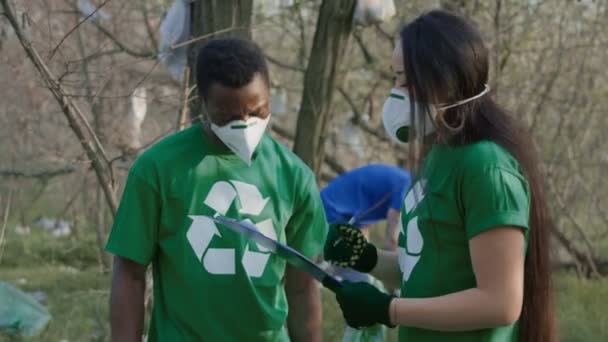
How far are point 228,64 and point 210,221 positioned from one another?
43cm

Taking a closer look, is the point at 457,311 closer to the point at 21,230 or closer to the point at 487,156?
the point at 487,156

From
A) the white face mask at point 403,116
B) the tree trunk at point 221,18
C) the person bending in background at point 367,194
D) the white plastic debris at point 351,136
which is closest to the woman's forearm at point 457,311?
the white face mask at point 403,116

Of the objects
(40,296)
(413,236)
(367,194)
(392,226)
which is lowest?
(40,296)

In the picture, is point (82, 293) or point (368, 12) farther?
point (82, 293)

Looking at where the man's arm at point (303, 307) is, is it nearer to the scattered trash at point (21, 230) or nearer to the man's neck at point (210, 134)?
the man's neck at point (210, 134)

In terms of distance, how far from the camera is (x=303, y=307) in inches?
128

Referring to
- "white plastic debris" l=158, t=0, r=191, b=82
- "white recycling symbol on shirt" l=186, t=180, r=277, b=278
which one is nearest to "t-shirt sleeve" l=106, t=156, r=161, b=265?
"white recycling symbol on shirt" l=186, t=180, r=277, b=278

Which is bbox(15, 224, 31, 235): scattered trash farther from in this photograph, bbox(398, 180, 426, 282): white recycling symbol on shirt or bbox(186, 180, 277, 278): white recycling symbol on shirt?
bbox(398, 180, 426, 282): white recycling symbol on shirt

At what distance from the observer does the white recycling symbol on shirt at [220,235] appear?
2906 millimetres

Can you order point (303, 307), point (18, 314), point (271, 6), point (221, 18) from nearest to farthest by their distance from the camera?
point (303, 307), point (221, 18), point (18, 314), point (271, 6)

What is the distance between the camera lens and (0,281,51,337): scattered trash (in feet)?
20.9

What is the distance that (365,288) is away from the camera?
2.35 meters

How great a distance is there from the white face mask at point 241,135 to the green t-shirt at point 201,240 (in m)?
0.03

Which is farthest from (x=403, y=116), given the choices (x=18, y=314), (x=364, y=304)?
(x=18, y=314)
